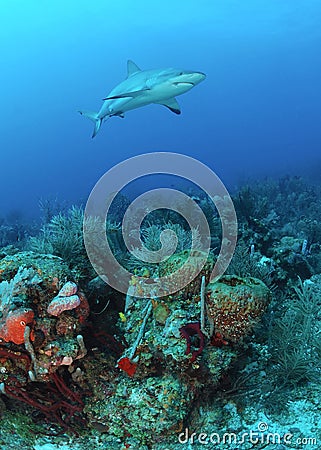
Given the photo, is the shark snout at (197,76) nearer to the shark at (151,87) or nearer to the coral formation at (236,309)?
the shark at (151,87)

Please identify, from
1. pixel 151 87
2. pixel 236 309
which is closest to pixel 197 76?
pixel 151 87

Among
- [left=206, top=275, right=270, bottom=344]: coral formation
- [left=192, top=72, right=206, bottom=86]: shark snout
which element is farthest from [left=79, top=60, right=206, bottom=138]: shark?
[left=206, top=275, right=270, bottom=344]: coral formation

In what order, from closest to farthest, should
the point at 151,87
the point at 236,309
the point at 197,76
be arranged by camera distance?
the point at 236,309, the point at 197,76, the point at 151,87

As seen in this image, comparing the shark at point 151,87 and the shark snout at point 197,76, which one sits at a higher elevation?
the shark at point 151,87

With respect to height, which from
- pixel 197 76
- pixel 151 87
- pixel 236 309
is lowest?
pixel 236 309

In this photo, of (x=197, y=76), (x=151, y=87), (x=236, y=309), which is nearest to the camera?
(x=236, y=309)

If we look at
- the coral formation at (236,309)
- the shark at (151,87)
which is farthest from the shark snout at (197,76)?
the coral formation at (236,309)

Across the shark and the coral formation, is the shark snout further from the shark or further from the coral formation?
the coral formation

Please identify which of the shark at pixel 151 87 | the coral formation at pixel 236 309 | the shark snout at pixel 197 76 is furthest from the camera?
the shark at pixel 151 87

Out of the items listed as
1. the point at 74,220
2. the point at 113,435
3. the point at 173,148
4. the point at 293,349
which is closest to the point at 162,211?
the point at 74,220

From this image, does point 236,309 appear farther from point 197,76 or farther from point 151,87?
point 151,87

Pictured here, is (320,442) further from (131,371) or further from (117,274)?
(117,274)

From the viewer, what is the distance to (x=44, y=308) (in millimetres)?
3580

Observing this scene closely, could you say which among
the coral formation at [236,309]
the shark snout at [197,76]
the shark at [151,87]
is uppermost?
the shark at [151,87]
